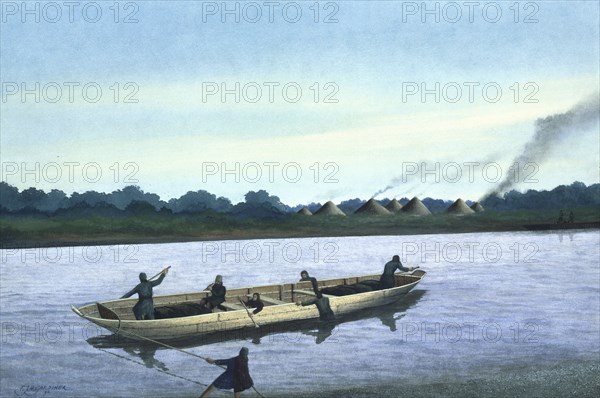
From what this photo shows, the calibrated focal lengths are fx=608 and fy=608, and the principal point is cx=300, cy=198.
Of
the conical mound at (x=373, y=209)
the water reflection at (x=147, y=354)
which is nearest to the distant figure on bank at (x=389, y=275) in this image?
the water reflection at (x=147, y=354)

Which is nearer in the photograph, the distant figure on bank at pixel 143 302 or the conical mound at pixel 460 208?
the distant figure on bank at pixel 143 302

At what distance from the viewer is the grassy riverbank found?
200ft

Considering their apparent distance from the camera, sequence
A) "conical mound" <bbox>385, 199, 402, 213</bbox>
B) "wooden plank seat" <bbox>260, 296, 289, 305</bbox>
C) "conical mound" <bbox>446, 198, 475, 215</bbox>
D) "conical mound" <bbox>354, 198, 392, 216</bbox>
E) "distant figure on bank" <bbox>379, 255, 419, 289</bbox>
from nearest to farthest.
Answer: "wooden plank seat" <bbox>260, 296, 289, 305</bbox> < "distant figure on bank" <bbox>379, 255, 419, 289</bbox> < "conical mound" <bbox>354, 198, 392, 216</bbox> < "conical mound" <bbox>446, 198, 475, 215</bbox> < "conical mound" <bbox>385, 199, 402, 213</bbox>

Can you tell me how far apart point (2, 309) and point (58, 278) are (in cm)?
1383

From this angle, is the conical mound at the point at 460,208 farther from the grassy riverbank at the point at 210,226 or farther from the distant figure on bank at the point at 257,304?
the distant figure on bank at the point at 257,304

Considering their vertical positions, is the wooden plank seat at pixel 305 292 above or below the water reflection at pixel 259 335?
above

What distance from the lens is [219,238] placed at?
241ft

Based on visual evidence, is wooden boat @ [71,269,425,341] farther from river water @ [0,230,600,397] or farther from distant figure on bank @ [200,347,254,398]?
distant figure on bank @ [200,347,254,398]

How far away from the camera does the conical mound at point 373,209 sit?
10644 centimetres

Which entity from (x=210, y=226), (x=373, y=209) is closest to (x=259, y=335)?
(x=210, y=226)
